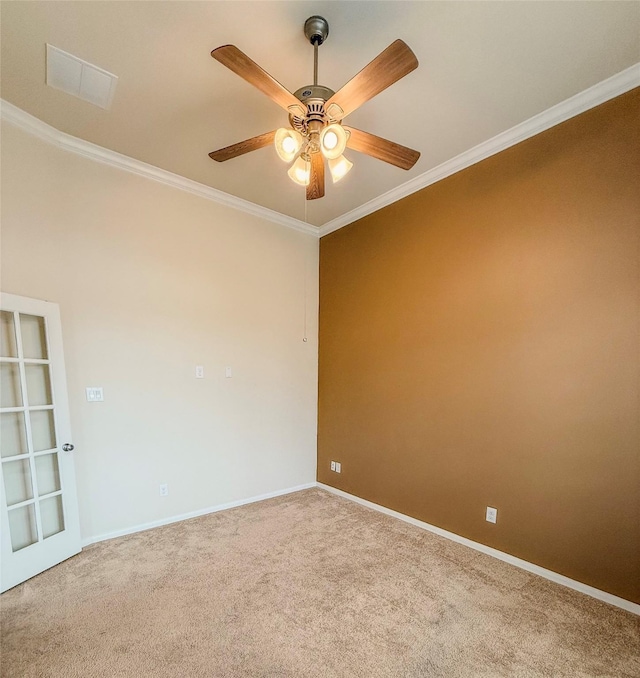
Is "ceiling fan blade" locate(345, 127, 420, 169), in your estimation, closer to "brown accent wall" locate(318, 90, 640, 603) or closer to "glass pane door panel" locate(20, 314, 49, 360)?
"brown accent wall" locate(318, 90, 640, 603)

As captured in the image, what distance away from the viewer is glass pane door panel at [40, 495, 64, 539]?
89.1 inches

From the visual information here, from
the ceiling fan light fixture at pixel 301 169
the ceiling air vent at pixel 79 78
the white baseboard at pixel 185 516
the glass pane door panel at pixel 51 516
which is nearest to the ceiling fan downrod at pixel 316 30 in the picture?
the ceiling fan light fixture at pixel 301 169

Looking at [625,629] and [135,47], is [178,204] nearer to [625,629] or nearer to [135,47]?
[135,47]

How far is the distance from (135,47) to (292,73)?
80cm

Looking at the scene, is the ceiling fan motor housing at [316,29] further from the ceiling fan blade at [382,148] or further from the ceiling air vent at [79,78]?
the ceiling air vent at [79,78]

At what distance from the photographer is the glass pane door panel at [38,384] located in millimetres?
2236

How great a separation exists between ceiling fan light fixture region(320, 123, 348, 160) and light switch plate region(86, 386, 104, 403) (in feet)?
7.72

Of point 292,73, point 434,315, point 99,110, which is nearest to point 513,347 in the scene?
point 434,315

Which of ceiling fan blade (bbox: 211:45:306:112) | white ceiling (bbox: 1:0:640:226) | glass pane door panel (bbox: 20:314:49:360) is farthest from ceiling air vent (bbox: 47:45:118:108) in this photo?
glass pane door panel (bbox: 20:314:49:360)

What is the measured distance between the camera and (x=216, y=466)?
3156 mm

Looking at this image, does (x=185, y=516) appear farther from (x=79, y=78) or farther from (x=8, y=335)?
(x=79, y=78)

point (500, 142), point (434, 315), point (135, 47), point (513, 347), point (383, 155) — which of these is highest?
point (135, 47)

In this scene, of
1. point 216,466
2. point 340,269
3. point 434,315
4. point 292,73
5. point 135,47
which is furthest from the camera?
point 340,269

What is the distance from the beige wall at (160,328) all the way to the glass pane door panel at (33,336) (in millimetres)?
159
